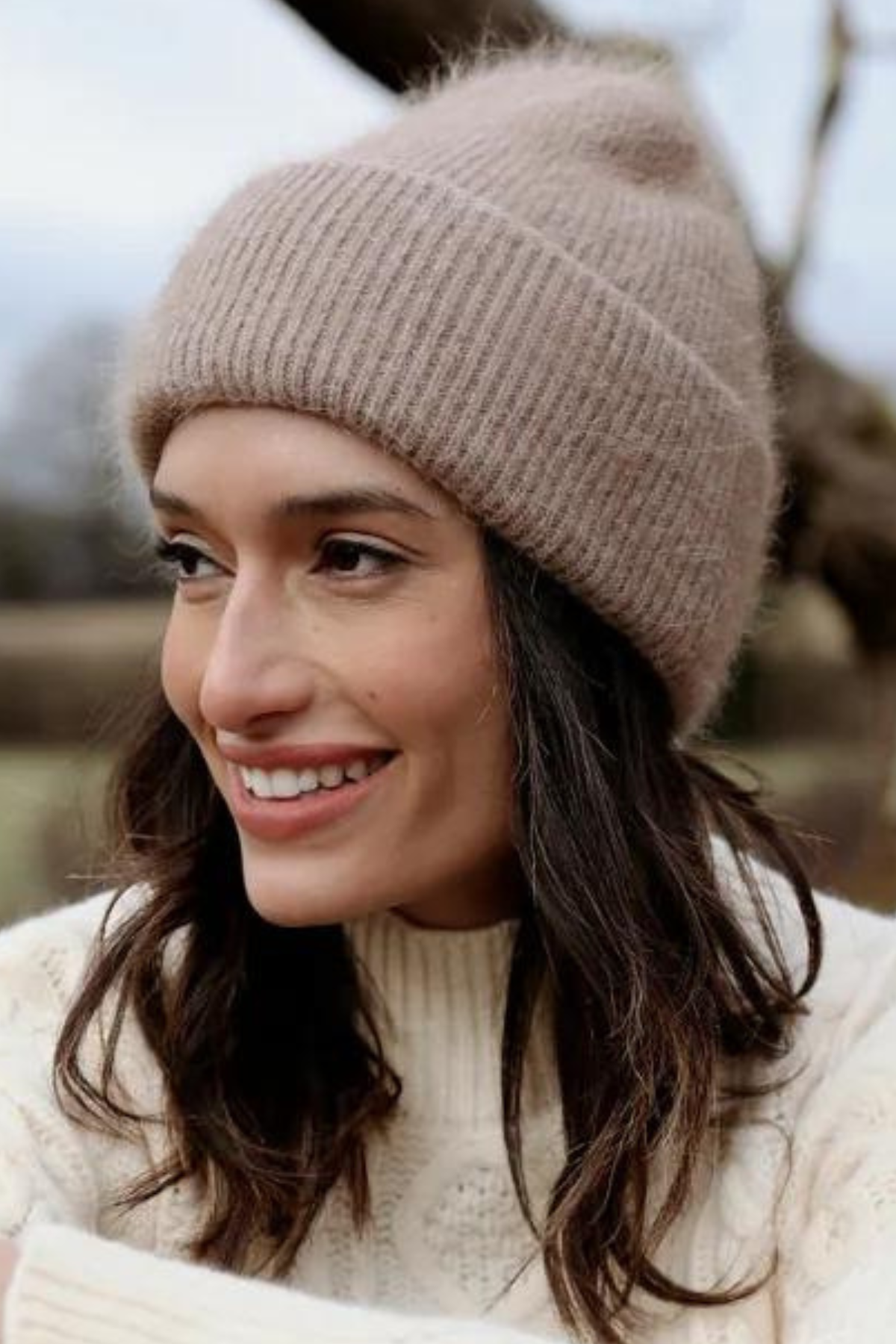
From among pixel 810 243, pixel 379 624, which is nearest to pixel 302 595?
pixel 379 624

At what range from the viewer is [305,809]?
1.81 m

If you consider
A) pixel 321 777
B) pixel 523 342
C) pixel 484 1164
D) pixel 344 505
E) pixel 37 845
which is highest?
pixel 523 342

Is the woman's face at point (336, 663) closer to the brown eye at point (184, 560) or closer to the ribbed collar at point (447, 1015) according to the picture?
the brown eye at point (184, 560)

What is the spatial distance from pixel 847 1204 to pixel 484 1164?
0.41 meters

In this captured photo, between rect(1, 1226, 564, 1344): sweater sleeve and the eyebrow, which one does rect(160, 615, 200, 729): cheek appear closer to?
the eyebrow

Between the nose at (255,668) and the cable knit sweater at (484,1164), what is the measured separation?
43cm

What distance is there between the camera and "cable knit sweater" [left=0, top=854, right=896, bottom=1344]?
1.79 meters

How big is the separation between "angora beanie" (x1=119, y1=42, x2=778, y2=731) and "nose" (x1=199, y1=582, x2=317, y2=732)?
0.19 m

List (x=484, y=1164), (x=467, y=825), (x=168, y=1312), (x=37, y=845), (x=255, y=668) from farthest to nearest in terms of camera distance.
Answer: (x=37, y=845) → (x=484, y=1164) → (x=467, y=825) → (x=255, y=668) → (x=168, y=1312)

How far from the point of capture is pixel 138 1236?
1955 millimetres

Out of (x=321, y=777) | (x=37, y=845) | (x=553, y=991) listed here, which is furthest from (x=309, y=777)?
(x=37, y=845)

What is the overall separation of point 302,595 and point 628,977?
50 cm

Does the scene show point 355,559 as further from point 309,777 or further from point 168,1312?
point 168,1312

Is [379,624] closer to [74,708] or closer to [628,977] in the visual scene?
[628,977]
